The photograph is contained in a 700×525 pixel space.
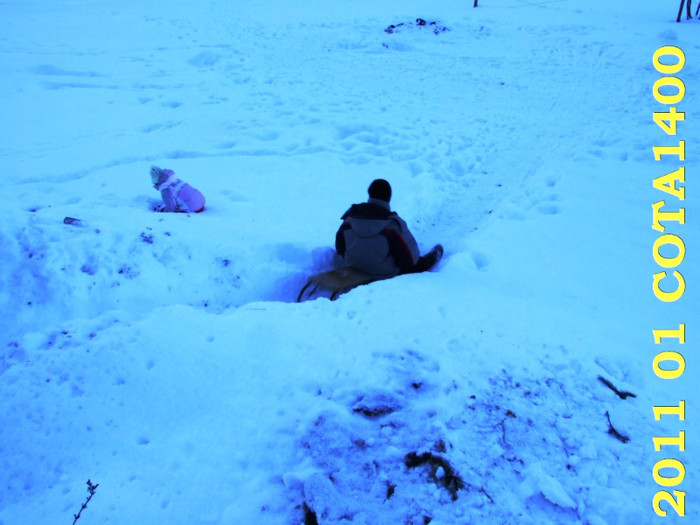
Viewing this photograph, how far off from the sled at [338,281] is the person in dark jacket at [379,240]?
0.12 metres

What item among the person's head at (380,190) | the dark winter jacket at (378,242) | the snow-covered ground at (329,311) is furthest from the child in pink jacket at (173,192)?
the person's head at (380,190)

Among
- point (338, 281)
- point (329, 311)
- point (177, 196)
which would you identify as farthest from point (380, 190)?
point (177, 196)

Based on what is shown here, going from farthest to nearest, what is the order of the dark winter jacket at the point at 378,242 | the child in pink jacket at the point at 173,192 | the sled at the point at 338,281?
the child in pink jacket at the point at 173,192 < the dark winter jacket at the point at 378,242 < the sled at the point at 338,281

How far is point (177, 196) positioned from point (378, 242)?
240 cm

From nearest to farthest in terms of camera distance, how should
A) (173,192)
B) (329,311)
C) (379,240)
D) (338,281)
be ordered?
(329,311), (338,281), (379,240), (173,192)

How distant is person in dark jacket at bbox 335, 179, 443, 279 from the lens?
4457 mm

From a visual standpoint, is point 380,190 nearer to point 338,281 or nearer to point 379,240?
point 379,240

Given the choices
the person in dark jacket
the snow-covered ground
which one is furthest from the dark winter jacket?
the snow-covered ground

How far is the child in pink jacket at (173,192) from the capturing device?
5.31 meters

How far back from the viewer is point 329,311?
381cm

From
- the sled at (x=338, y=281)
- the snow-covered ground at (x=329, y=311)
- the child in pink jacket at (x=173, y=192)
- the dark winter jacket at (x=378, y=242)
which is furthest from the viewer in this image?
the child in pink jacket at (x=173, y=192)

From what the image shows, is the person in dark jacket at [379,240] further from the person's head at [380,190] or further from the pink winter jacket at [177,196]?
the pink winter jacket at [177,196]

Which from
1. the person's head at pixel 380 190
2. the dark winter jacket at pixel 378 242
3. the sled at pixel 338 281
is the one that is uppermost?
the person's head at pixel 380 190

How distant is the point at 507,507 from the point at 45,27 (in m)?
15.4
